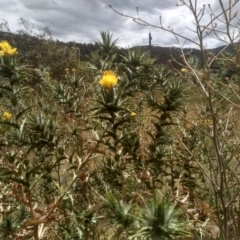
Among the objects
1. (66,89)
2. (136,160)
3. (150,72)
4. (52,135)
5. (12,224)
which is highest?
(150,72)

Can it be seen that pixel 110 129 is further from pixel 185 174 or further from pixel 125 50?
pixel 185 174

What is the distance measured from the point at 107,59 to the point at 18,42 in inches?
→ 901

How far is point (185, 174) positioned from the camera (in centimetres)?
338

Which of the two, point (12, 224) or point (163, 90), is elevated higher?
point (163, 90)

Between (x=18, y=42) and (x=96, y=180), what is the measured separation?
908 inches

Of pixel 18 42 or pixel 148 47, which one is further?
pixel 18 42

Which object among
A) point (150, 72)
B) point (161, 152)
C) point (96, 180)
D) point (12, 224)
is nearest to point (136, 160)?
point (161, 152)

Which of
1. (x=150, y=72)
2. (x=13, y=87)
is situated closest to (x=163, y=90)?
(x=150, y=72)

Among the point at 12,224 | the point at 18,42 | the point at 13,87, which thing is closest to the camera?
the point at 12,224

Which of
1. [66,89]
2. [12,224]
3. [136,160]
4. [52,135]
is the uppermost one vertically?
[66,89]

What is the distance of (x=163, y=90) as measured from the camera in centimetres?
263

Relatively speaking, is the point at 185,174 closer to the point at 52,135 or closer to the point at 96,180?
the point at 96,180

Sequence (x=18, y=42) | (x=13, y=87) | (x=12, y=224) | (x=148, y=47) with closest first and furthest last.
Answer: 1. (x=12, y=224)
2. (x=13, y=87)
3. (x=148, y=47)
4. (x=18, y=42)

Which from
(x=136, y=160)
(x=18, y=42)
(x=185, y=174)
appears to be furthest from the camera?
(x=18, y=42)
